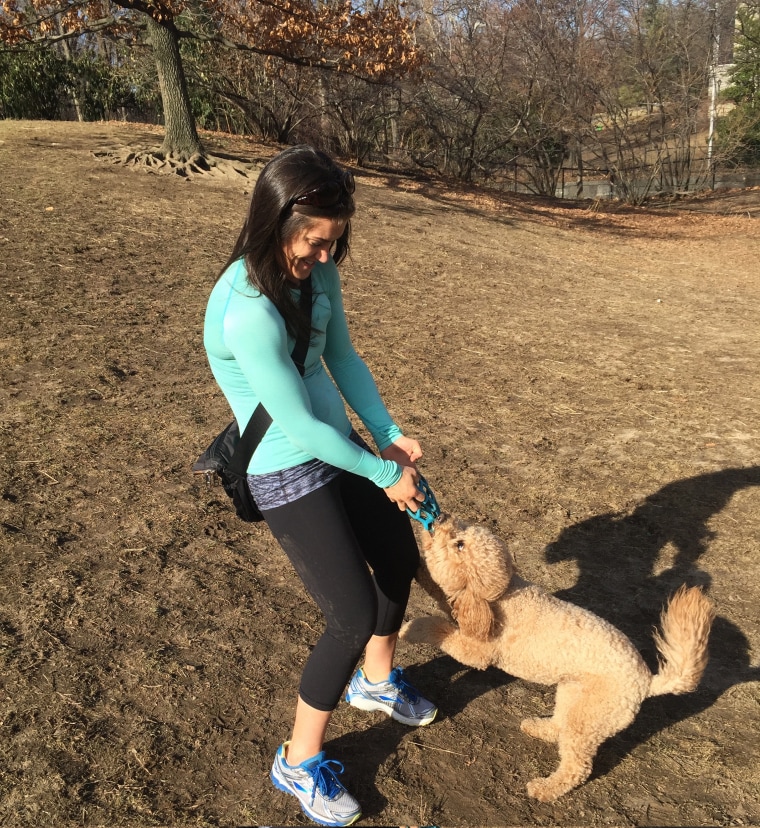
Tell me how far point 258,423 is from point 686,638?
1.59 metres

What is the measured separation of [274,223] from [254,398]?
0.49 metres

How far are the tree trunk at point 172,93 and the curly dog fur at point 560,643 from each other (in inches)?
Answer: 415

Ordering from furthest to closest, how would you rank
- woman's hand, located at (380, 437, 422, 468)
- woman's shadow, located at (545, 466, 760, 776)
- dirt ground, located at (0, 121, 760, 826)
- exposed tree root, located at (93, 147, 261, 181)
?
exposed tree root, located at (93, 147, 261, 181), woman's shadow, located at (545, 466, 760, 776), dirt ground, located at (0, 121, 760, 826), woman's hand, located at (380, 437, 422, 468)

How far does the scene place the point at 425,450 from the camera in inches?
200

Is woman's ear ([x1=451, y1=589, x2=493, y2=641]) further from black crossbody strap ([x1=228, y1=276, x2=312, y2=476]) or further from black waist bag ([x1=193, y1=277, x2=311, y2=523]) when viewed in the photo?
black crossbody strap ([x1=228, y1=276, x2=312, y2=476])

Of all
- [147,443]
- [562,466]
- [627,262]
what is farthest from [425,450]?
[627,262]

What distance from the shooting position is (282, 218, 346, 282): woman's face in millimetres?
2023

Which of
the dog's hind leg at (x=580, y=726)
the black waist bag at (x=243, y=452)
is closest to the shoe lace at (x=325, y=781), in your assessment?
the dog's hind leg at (x=580, y=726)

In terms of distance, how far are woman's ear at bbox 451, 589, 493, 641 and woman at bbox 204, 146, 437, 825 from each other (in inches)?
7.9

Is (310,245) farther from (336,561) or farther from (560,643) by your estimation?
(560,643)

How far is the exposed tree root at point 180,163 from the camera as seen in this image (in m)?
11.3

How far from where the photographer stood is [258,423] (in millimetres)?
2121

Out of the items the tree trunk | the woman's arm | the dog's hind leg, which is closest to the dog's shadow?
the dog's hind leg

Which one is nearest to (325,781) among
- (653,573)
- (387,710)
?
(387,710)
